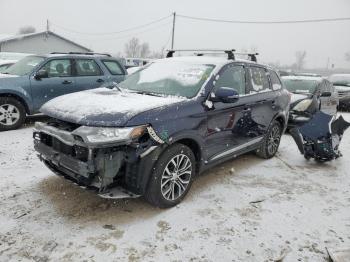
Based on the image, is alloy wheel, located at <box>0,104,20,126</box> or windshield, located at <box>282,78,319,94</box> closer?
alloy wheel, located at <box>0,104,20,126</box>

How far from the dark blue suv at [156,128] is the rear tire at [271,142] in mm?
611

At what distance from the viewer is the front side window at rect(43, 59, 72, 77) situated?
7496 mm

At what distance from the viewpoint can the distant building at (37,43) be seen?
3238cm

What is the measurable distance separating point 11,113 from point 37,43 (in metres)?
29.7

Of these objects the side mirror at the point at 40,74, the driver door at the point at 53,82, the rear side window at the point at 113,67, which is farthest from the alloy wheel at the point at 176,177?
the rear side window at the point at 113,67

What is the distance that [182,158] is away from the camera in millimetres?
3783

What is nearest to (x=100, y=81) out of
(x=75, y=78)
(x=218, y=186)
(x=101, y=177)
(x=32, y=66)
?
(x=75, y=78)

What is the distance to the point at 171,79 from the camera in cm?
440

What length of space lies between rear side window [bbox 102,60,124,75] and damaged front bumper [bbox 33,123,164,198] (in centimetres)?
531

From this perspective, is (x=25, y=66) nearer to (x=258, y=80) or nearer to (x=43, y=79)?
(x=43, y=79)

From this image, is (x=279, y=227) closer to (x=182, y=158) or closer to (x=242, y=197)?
(x=242, y=197)

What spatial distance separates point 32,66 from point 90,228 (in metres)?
5.29

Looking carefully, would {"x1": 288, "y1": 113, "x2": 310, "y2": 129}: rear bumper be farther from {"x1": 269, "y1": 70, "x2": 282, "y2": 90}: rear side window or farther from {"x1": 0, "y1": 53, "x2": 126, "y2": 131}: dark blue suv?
{"x1": 0, "y1": 53, "x2": 126, "y2": 131}: dark blue suv

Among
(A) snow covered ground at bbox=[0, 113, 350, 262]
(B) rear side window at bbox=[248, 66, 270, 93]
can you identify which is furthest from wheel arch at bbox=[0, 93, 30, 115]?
(B) rear side window at bbox=[248, 66, 270, 93]
